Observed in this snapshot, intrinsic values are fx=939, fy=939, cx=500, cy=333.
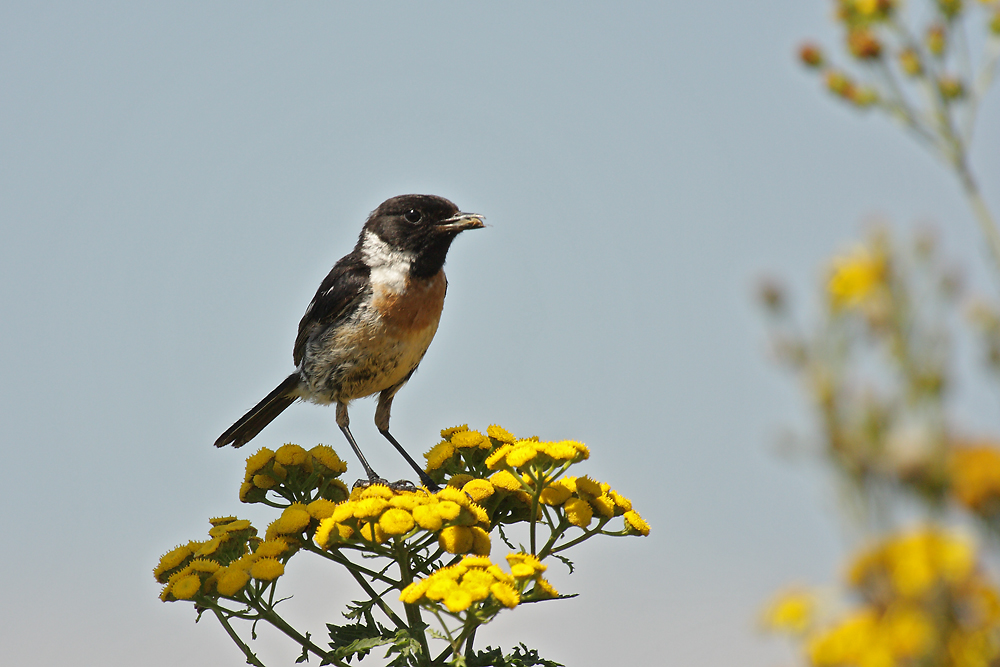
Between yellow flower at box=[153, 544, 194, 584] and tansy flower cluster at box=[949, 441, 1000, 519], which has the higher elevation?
yellow flower at box=[153, 544, 194, 584]

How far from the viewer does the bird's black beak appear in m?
5.89

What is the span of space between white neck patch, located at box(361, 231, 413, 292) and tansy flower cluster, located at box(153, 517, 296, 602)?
2.35 m

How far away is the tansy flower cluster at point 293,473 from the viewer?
4199mm

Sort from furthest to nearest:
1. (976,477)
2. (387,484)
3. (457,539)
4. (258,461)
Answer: (387,484)
(258,461)
(457,539)
(976,477)

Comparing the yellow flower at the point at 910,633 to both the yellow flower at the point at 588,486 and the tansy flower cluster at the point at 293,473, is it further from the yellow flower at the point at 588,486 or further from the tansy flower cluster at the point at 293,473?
the tansy flower cluster at the point at 293,473

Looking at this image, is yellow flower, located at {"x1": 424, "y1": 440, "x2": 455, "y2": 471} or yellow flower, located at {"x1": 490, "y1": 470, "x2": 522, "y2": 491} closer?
yellow flower, located at {"x1": 490, "y1": 470, "x2": 522, "y2": 491}

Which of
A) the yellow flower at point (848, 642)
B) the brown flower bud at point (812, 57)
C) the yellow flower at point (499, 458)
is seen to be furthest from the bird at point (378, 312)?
the yellow flower at point (848, 642)

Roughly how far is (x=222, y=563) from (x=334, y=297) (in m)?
2.55

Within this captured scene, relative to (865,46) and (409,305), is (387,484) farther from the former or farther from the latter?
(865,46)

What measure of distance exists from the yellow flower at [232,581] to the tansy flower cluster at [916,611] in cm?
252

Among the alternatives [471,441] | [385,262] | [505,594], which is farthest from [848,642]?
[385,262]

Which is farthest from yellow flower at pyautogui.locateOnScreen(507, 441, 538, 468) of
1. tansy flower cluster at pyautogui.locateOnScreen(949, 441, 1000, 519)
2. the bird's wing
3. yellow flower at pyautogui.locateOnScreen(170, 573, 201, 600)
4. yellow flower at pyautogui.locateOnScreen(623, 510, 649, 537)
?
the bird's wing

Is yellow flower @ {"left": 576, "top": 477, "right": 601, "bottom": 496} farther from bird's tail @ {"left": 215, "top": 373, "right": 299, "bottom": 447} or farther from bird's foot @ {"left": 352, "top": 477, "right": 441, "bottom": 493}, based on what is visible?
bird's tail @ {"left": 215, "top": 373, "right": 299, "bottom": 447}

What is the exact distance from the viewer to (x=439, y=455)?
4273 millimetres
